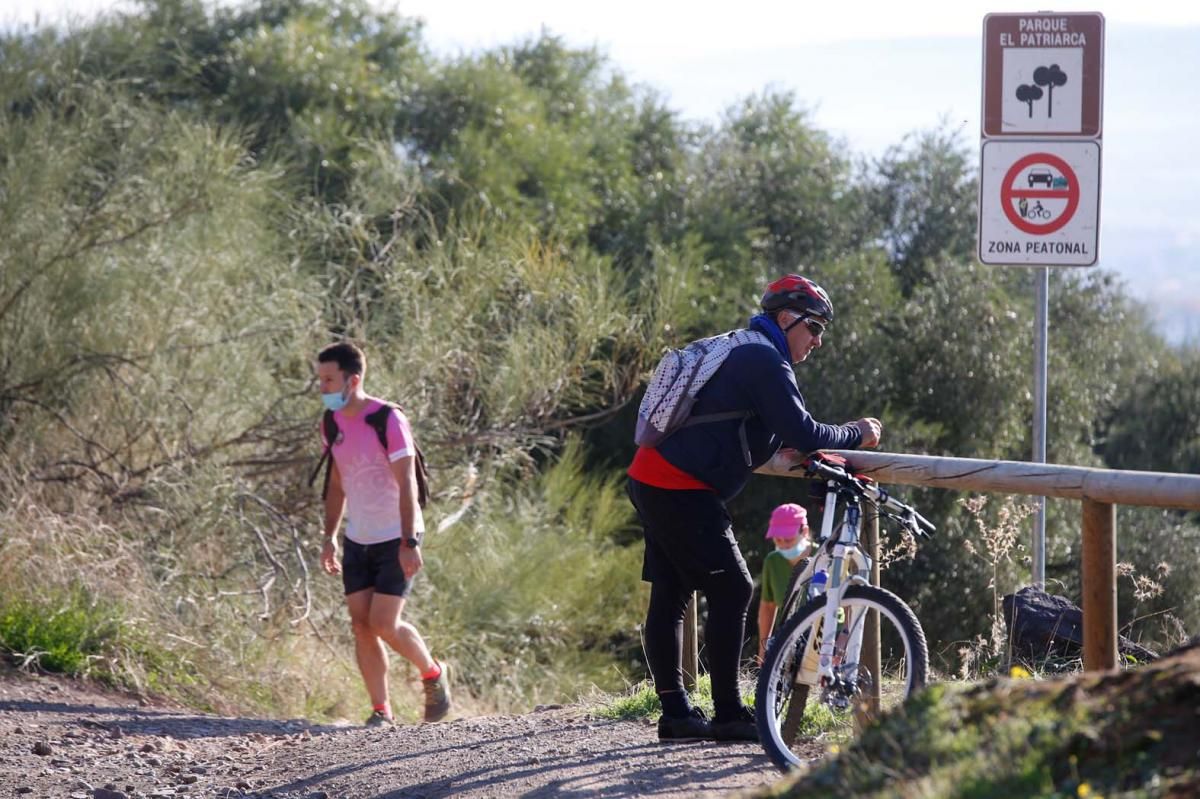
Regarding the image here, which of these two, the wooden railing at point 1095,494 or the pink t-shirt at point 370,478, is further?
the pink t-shirt at point 370,478

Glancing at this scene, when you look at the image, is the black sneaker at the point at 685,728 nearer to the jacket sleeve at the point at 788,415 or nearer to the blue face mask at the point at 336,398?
the jacket sleeve at the point at 788,415

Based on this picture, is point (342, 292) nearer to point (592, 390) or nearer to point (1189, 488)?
point (592, 390)

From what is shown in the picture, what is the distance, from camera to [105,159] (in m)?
12.1

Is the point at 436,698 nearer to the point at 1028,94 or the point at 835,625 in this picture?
the point at 835,625

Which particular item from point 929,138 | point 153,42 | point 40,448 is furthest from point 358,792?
point 929,138

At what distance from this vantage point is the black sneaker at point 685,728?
5.44m

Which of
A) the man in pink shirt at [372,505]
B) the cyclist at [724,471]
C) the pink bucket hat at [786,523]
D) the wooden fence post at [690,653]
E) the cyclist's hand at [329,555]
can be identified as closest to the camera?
the cyclist at [724,471]

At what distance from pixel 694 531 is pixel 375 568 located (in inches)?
100

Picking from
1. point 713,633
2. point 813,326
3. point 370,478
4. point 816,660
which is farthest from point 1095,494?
point 370,478

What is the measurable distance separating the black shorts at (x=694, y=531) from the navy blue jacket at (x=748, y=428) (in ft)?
0.28

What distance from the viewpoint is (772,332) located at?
522 centimetres

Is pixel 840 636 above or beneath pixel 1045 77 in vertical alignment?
beneath

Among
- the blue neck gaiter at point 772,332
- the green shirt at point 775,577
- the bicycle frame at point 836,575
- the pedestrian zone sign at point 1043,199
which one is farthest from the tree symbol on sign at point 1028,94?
the bicycle frame at point 836,575

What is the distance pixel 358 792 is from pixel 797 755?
1627mm
